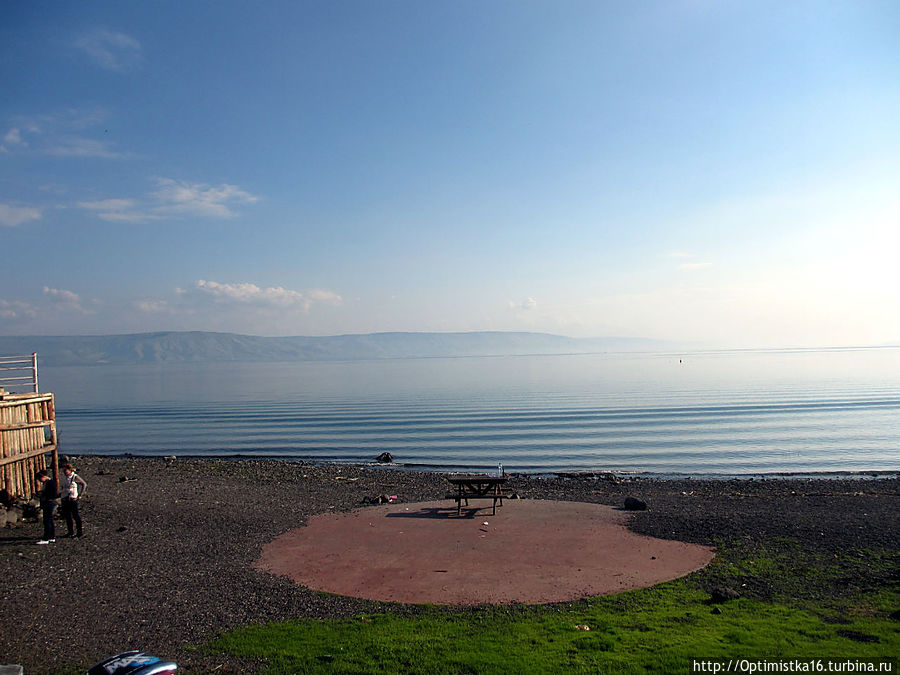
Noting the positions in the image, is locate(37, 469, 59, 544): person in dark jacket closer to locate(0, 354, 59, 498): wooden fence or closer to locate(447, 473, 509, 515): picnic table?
locate(0, 354, 59, 498): wooden fence

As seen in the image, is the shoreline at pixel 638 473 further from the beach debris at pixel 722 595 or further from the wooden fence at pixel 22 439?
the beach debris at pixel 722 595

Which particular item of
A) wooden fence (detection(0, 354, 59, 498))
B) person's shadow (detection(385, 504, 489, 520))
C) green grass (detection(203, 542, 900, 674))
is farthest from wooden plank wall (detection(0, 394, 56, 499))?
green grass (detection(203, 542, 900, 674))

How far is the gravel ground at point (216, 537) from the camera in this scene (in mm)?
8781

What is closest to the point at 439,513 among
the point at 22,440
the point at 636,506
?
the point at 636,506

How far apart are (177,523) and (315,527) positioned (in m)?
3.80

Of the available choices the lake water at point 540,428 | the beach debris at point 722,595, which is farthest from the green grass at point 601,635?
the lake water at point 540,428

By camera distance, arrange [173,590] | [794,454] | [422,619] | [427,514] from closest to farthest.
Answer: [422,619] < [173,590] < [427,514] < [794,454]

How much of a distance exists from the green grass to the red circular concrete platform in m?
0.89

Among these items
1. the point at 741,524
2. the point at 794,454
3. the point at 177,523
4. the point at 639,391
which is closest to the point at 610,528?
the point at 741,524

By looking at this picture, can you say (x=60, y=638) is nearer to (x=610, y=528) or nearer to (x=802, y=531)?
(x=610, y=528)

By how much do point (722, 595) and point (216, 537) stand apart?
450 inches

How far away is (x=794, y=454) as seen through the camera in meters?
34.5

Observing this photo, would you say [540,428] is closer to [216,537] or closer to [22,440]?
[216,537]

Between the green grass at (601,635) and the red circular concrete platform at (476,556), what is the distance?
893 millimetres
